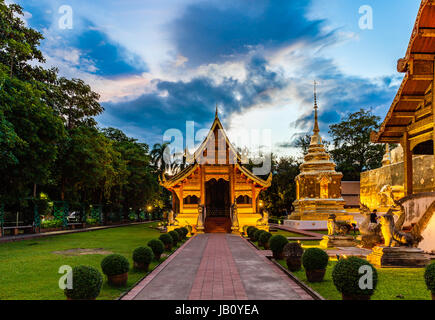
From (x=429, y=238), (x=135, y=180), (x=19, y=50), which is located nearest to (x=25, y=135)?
(x=19, y=50)

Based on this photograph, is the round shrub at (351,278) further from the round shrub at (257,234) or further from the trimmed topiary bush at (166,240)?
the round shrub at (257,234)

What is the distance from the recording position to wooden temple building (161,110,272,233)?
25203mm

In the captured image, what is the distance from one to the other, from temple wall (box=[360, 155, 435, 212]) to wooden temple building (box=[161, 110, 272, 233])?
953 cm

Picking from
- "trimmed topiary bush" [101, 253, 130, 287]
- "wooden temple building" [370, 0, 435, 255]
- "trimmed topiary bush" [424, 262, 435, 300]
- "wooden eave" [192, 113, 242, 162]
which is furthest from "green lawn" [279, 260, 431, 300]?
"wooden eave" [192, 113, 242, 162]

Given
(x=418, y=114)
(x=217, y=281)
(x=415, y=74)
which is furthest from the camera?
(x=418, y=114)

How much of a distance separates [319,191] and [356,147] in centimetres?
2357

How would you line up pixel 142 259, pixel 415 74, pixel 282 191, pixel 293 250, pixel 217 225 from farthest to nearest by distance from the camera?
1. pixel 282 191
2. pixel 217 225
3. pixel 415 74
4. pixel 293 250
5. pixel 142 259

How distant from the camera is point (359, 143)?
5291 cm

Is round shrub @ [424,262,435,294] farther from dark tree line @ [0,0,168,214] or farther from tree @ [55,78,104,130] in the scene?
tree @ [55,78,104,130]

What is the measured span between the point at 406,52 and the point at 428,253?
21.1ft

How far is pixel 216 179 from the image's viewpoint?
84.7ft

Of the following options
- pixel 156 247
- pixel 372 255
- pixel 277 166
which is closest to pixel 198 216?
pixel 156 247

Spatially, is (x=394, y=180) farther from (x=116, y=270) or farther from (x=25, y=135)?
(x=25, y=135)
